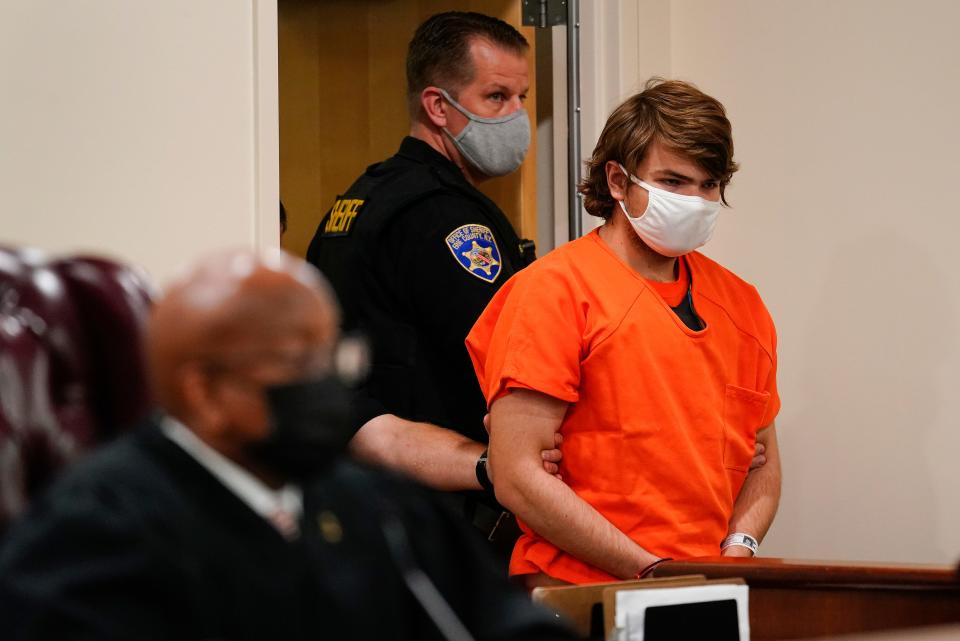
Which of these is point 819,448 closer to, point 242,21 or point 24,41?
point 242,21

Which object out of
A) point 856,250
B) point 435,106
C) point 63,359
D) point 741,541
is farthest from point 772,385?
point 63,359

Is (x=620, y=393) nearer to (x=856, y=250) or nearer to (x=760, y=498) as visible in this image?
(x=760, y=498)

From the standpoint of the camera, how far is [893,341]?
105 inches

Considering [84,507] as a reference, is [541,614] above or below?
below

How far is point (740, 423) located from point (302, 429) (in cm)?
130

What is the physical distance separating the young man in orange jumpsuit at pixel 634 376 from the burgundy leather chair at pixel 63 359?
72 centimetres

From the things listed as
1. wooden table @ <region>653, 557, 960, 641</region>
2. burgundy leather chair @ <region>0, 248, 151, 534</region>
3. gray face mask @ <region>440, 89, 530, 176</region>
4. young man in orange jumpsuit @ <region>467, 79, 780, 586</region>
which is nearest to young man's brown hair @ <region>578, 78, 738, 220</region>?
young man in orange jumpsuit @ <region>467, 79, 780, 586</region>

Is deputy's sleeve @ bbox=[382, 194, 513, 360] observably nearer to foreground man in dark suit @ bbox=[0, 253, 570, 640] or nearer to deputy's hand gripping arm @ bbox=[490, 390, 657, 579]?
deputy's hand gripping arm @ bbox=[490, 390, 657, 579]

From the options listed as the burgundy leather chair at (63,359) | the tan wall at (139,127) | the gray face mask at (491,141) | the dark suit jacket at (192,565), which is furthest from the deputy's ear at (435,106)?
the dark suit jacket at (192,565)

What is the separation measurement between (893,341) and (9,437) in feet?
6.46

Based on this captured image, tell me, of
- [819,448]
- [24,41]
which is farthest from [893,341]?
[24,41]

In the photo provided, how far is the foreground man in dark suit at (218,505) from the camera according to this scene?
0.83 metres

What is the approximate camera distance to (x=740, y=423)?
2.05 m

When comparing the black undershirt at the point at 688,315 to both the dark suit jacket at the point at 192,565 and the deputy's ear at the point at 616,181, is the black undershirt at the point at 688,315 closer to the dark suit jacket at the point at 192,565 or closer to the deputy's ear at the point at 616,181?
the deputy's ear at the point at 616,181
